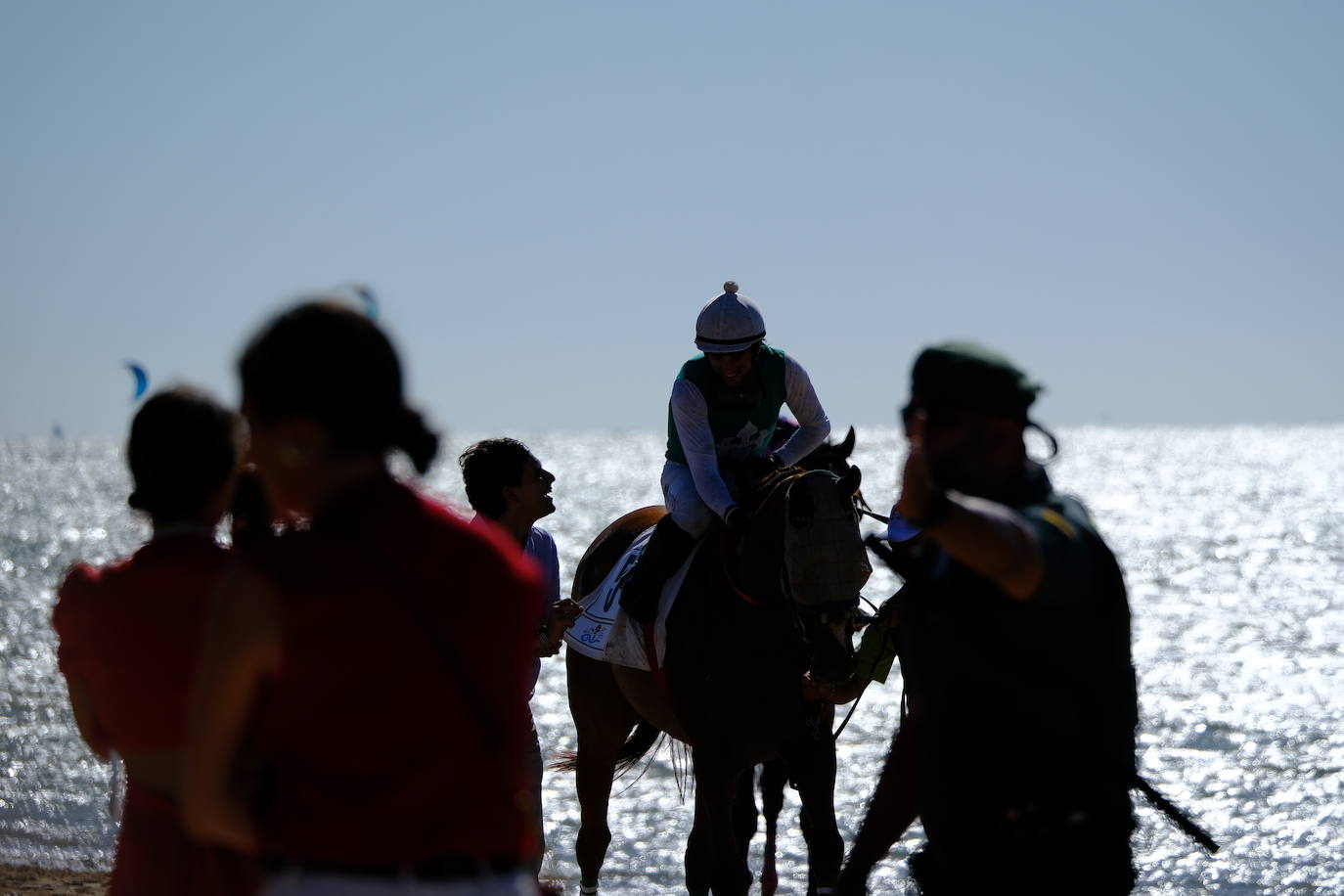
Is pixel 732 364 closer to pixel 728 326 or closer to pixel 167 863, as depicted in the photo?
pixel 728 326

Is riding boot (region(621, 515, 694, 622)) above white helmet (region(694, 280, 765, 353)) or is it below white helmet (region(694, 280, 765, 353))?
below

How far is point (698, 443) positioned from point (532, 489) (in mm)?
1291

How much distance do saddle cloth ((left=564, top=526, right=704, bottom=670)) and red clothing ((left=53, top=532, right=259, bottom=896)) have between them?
4745mm

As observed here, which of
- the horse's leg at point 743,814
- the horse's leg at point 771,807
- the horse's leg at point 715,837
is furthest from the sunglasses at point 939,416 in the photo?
the horse's leg at point 771,807

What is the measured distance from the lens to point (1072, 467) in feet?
596

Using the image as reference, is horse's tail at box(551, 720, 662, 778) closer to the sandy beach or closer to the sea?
the sea

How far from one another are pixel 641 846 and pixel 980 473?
12188 millimetres

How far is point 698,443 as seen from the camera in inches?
305

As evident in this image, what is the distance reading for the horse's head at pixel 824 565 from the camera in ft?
22.6

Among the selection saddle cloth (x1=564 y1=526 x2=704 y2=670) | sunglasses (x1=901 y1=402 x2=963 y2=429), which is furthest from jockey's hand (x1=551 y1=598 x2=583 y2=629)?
sunglasses (x1=901 y1=402 x2=963 y2=429)

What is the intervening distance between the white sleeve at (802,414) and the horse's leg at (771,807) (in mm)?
1837

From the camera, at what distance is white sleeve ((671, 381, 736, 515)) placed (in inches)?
298

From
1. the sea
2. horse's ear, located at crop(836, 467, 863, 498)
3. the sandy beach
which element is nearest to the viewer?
→ horse's ear, located at crop(836, 467, 863, 498)

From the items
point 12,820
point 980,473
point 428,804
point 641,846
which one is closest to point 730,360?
point 980,473
